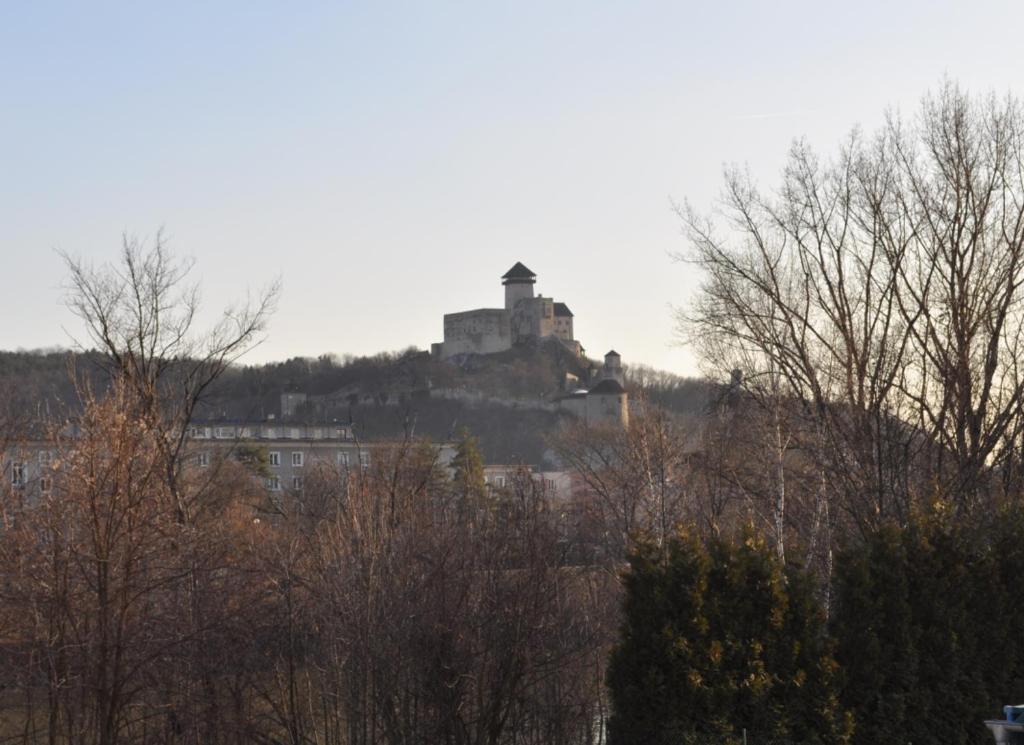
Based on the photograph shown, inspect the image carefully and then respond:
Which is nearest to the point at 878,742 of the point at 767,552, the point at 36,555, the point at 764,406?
the point at 767,552

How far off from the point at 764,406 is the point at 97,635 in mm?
9098

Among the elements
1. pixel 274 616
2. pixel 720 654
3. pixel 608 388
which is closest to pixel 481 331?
Result: pixel 608 388

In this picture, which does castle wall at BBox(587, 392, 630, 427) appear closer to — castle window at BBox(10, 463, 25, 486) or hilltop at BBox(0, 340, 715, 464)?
hilltop at BBox(0, 340, 715, 464)

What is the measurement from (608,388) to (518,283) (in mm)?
24484

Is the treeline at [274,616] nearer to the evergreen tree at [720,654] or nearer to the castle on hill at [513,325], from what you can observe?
the evergreen tree at [720,654]

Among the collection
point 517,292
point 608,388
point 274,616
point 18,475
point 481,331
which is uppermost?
point 517,292

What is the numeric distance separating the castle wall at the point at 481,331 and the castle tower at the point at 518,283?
6.95ft

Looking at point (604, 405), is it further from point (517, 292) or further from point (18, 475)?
point (18, 475)

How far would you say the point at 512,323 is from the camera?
12156cm

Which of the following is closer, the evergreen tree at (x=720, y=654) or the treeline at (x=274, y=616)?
the evergreen tree at (x=720, y=654)

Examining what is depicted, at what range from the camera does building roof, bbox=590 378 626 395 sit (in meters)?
102

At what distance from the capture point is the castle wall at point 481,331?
12062 centimetres

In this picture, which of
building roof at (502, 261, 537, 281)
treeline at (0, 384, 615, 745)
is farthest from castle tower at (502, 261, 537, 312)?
treeline at (0, 384, 615, 745)

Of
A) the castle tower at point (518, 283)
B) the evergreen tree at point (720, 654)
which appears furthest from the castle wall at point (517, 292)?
the evergreen tree at point (720, 654)
